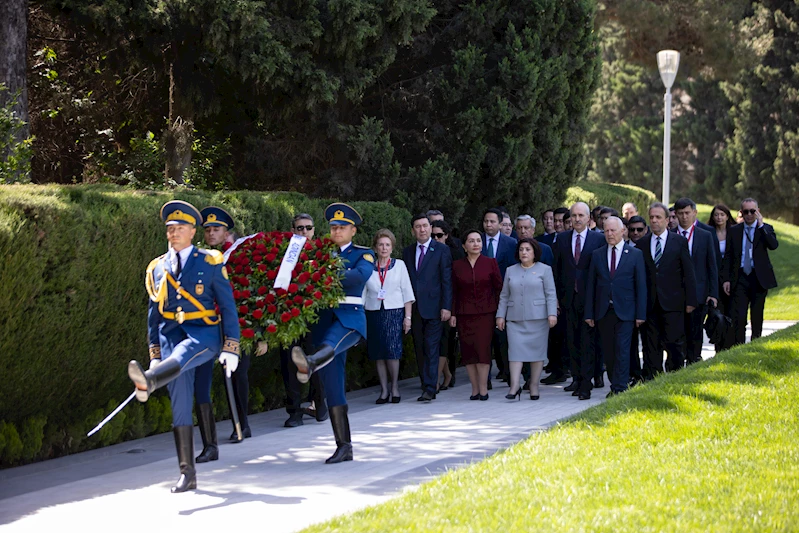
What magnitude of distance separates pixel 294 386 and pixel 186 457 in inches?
127

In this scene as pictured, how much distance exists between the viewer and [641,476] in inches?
277

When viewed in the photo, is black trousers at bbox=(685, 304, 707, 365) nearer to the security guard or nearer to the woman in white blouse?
the woman in white blouse

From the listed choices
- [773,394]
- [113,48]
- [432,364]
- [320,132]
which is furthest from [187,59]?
[773,394]

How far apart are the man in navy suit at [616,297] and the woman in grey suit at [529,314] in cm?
47

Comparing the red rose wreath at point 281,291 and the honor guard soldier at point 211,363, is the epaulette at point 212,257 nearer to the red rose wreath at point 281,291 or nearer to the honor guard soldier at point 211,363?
the red rose wreath at point 281,291

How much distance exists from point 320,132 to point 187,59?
2.13 meters

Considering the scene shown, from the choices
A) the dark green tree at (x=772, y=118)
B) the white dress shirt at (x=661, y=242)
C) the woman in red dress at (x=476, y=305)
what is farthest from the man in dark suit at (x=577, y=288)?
the dark green tree at (x=772, y=118)

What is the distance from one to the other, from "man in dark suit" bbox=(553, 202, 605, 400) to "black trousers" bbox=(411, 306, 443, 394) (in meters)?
1.66

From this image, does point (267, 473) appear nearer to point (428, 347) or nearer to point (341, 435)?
point (341, 435)

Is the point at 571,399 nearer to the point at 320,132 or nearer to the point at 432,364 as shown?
the point at 432,364

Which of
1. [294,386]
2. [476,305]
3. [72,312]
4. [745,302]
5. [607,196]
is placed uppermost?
[607,196]

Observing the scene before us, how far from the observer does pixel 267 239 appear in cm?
959

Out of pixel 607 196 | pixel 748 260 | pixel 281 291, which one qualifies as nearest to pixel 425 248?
pixel 281 291

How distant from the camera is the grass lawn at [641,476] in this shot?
19.7ft
